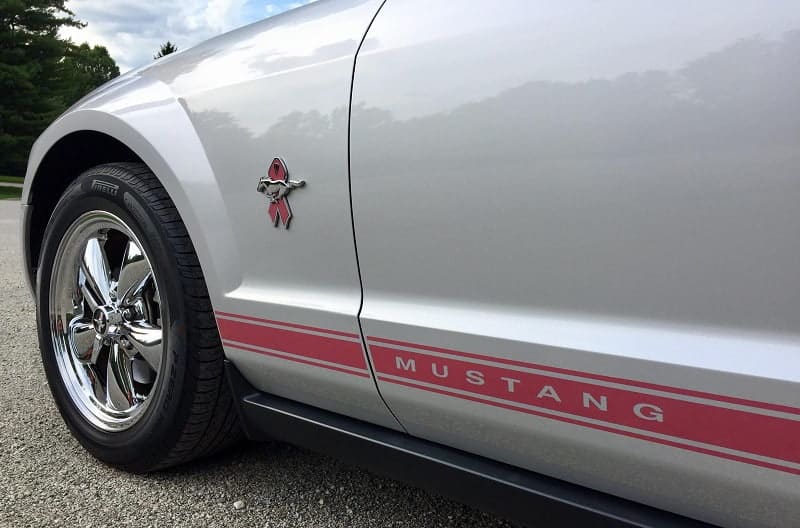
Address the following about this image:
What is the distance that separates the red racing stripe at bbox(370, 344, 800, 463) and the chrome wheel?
3.09 ft

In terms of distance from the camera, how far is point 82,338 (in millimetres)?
2359

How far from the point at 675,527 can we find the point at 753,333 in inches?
14.4

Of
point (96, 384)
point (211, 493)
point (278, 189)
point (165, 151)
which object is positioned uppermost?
point (165, 151)

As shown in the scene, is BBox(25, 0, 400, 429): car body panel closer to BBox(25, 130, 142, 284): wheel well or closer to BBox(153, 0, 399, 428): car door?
BBox(153, 0, 399, 428): car door

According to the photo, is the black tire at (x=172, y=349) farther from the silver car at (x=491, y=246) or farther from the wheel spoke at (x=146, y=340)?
the wheel spoke at (x=146, y=340)

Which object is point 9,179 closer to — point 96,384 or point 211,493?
point 96,384

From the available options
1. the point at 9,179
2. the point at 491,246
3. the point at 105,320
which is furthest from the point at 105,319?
the point at 9,179

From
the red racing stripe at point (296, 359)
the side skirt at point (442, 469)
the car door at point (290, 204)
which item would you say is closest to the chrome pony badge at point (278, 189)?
the car door at point (290, 204)

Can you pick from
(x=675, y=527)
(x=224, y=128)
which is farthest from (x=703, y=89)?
(x=224, y=128)

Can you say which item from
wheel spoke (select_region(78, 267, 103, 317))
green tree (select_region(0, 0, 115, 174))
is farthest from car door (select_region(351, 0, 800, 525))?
green tree (select_region(0, 0, 115, 174))

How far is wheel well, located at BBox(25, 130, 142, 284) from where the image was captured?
7.43 ft

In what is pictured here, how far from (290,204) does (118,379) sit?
1013 mm

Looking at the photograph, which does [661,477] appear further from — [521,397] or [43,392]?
[43,392]

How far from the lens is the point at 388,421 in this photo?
1606 mm
